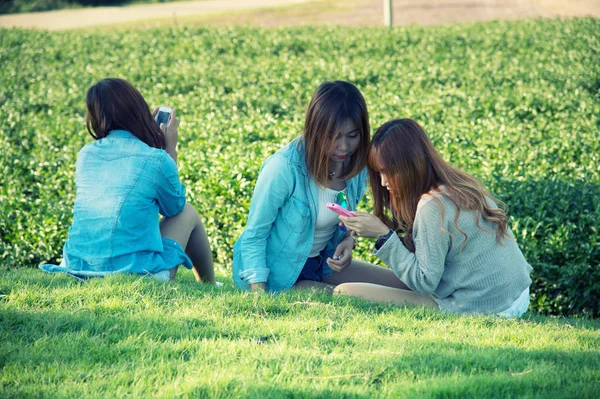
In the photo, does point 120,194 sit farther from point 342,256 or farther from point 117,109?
point 342,256

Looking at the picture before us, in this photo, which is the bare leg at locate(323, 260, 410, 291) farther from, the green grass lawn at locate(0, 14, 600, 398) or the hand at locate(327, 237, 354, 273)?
the green grass lawn at locate(0, 14, 600, 398)

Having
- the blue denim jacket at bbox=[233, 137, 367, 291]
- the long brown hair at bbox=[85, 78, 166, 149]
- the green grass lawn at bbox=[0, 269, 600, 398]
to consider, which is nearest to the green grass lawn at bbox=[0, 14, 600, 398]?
the green grass lawn at bbox=[0, 269, 600, 398]

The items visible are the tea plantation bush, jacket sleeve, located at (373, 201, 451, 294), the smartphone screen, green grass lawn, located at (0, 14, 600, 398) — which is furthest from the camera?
the tea plantation bush

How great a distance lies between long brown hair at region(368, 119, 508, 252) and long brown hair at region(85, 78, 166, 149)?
54.1 inches

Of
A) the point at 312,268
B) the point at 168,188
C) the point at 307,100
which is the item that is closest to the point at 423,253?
the point at 312,268

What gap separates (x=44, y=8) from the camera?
28844 millimetres

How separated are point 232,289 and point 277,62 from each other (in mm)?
7826

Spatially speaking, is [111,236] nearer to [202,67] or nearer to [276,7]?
[202,67]

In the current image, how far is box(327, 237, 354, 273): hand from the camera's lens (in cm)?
411

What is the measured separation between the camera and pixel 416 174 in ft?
12.3

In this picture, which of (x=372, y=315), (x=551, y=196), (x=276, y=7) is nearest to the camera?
(x=372, y=315)

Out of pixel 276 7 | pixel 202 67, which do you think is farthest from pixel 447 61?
pixel 276 7

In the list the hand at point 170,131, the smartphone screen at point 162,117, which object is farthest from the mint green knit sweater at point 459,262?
the smartphone screen at point 162,117

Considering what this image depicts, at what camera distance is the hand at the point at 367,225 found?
3789mm
